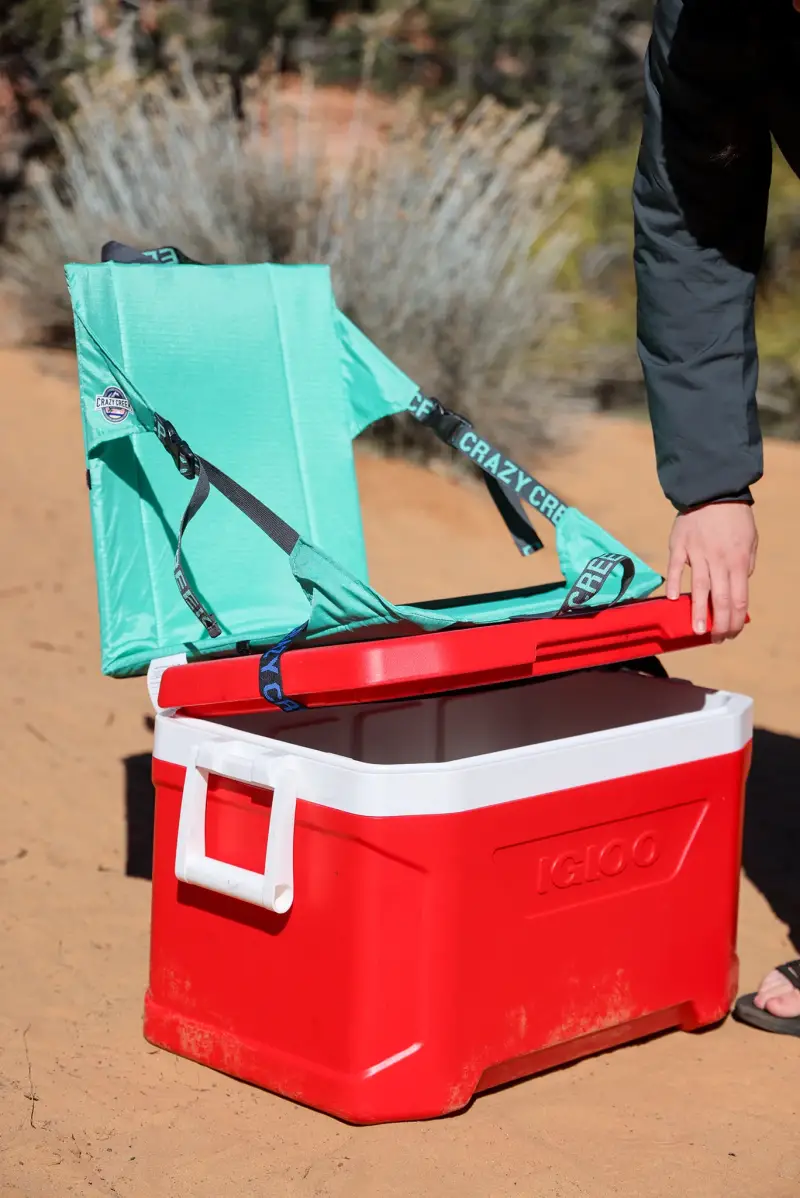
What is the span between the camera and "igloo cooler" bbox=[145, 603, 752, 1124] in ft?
6.12

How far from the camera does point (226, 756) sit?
1962 mm

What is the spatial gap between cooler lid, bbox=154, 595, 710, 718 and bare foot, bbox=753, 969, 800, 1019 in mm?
594

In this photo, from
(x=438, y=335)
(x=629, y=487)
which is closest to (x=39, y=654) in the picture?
(x=438, y=335)

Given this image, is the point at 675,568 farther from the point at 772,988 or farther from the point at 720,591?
the point at 772,988

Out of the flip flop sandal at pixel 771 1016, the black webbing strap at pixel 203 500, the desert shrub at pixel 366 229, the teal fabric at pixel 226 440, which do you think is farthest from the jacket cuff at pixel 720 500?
the desert shrub at pixel 366 229

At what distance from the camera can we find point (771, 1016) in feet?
7.40

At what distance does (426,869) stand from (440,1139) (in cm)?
37

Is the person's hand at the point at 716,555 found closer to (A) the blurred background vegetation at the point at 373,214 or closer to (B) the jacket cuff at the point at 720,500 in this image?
(B) the jacket cuff at the point at 720,500

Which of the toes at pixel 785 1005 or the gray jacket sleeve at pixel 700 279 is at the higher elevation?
the gray jacket sleeve at pixel 700 279

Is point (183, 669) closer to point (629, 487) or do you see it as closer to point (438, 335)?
point (438, 335)

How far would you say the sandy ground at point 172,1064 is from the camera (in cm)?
182

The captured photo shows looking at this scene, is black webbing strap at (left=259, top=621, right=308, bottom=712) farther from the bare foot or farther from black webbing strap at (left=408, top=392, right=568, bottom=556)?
the bare foot

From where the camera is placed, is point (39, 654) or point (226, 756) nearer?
point (226, 756)

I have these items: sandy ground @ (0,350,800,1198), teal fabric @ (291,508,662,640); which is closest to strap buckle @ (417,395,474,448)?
teal fabric @ (291,508,662,640)
